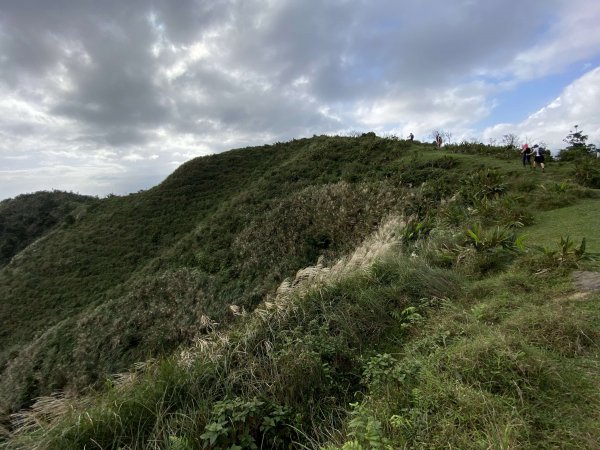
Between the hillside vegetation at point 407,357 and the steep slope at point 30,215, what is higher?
the steep slope at point 30,215

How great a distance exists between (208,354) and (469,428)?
9.49ft

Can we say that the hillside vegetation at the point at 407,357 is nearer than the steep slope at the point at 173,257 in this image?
Yes

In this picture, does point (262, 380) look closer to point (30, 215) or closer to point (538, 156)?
point (538, 156)

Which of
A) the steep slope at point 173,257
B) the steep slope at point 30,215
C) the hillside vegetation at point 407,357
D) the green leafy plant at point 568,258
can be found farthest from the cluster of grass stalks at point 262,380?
the steep slope at point 30,215

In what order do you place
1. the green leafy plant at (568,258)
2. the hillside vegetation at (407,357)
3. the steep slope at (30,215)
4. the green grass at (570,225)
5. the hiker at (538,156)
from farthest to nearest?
the steep slope at (30,215), the hiker at (538,156), the green grass at (570,225), the green leafy plant at (568,258), the hillside vegetation at (407,357)

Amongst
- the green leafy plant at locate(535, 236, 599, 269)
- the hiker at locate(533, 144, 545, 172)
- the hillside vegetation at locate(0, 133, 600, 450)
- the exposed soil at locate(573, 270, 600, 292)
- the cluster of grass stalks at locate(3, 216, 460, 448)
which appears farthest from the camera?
the hiker at locate(533, 144, 545, 172)

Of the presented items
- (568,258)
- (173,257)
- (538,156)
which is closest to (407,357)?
(568,258)

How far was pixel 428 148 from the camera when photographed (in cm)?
2236

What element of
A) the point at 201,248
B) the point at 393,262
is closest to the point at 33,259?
the point at 201,248

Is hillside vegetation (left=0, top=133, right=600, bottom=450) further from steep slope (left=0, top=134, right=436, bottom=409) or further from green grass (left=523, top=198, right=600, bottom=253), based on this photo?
steep slope (left=0, top=134, right=436, bottom=409)

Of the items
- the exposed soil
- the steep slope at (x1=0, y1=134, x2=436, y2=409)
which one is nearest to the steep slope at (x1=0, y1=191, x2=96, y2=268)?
the steep slope at (x1=0, y1=134, x2=436, y2=409)

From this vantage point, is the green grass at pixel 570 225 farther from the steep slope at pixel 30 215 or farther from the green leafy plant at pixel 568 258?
the steep slope at pixel 30 215

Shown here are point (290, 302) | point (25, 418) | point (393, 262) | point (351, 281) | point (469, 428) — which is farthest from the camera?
point (393, 262)

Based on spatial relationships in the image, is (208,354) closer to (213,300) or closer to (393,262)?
(393,262)
